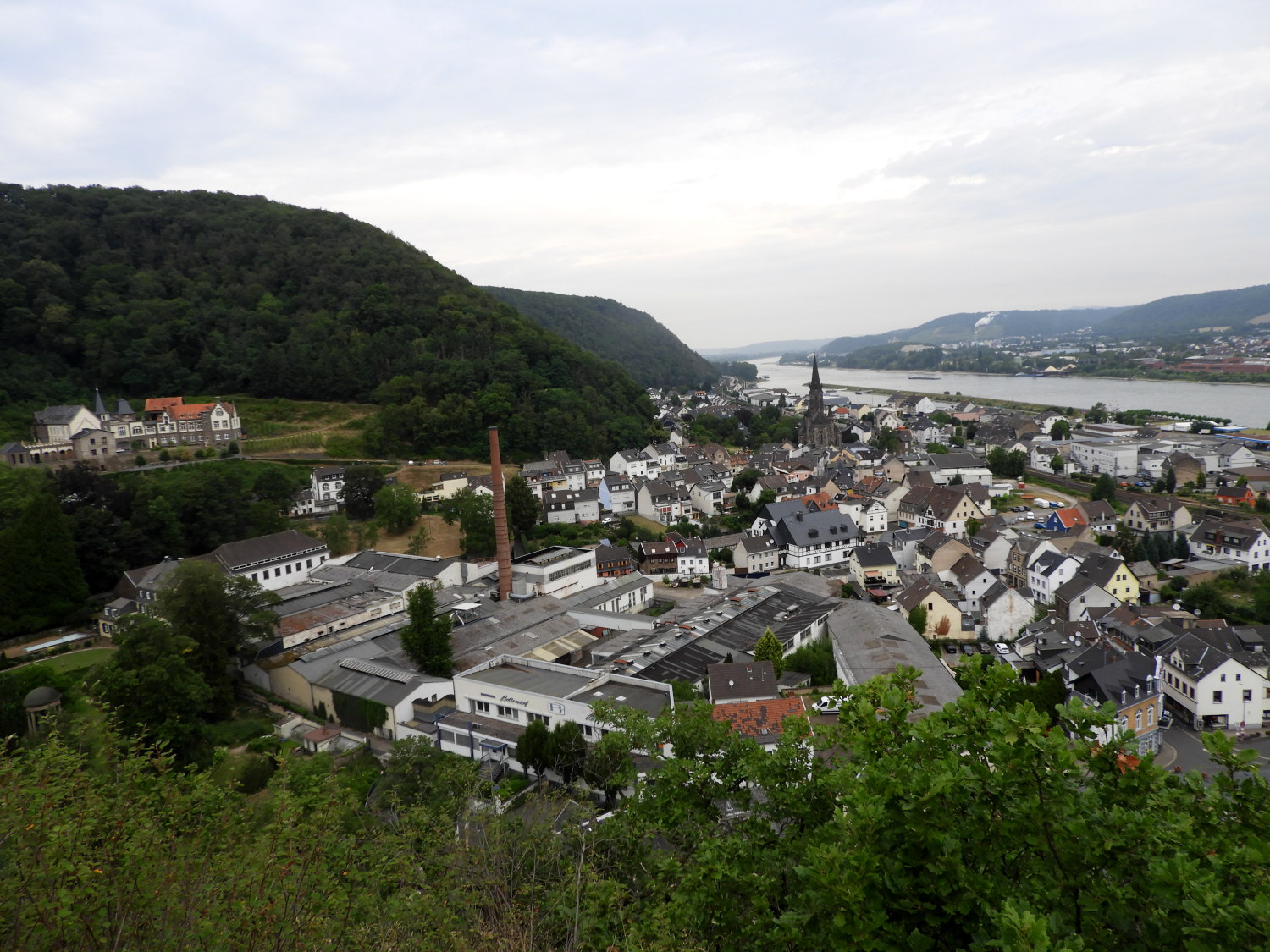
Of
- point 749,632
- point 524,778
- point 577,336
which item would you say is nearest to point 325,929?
point 524,778

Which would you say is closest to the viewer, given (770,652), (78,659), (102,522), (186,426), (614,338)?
(770,652)

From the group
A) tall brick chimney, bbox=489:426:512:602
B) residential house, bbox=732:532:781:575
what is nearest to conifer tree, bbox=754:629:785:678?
tall brick chimney, bbox=489:426:512:602

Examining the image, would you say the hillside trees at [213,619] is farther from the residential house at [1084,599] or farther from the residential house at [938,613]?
the residential house at [1084,599]

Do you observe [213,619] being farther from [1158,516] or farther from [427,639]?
[1158,516]

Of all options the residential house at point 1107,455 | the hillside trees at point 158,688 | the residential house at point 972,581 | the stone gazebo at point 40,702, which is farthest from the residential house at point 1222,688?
the residential house at point 1107,455

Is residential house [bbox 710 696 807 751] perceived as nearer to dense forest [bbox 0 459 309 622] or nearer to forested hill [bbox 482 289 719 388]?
dense forest [bbox 0 459 309 622]

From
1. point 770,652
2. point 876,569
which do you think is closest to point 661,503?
point 876,569
